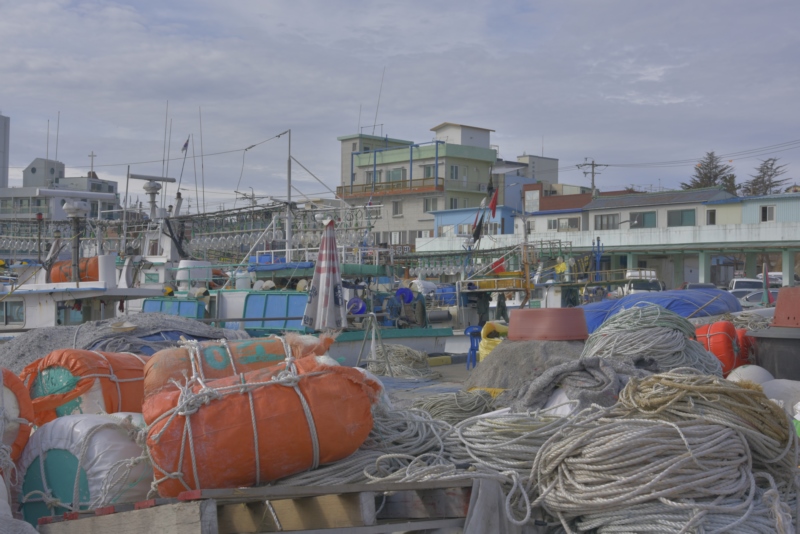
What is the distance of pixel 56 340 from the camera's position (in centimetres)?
805

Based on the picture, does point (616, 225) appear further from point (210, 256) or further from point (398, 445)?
point (398, 445)

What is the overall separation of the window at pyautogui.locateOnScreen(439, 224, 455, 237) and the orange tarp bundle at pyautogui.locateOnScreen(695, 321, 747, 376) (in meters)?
35.7

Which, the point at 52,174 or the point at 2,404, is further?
the point at 52,174

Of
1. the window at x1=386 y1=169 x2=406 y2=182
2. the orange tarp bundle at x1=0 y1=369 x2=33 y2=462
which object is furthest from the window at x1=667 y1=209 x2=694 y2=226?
the orange tarp bundle at x1=0 y1=369 x2=33 y2=462

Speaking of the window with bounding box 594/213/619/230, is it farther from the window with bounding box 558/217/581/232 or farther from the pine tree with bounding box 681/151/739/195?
the pine tree with bounding box 681/151/739/195

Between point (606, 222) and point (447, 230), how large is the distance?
29.6 ft

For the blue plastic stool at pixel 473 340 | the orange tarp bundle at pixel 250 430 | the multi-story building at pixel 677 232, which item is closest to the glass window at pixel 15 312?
the blue plastic stool at pixel 473 340

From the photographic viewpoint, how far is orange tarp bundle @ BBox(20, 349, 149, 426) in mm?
5164

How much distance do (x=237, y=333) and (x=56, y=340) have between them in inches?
80.2

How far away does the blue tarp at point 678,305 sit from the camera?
11703mm

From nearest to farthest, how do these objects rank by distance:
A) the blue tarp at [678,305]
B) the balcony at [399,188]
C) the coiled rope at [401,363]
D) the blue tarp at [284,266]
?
1. the coiled rope at [401,363]
2. the blue tarp at [678,305]
3. the blue tarp at [284,266]
4. the balcony at [399,188]

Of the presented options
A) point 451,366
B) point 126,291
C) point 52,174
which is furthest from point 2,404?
point 52,174

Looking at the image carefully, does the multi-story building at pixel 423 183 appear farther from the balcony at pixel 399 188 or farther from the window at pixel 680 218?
the window at pixel 680 218

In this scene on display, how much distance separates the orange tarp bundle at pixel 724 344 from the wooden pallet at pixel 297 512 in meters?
4.94
